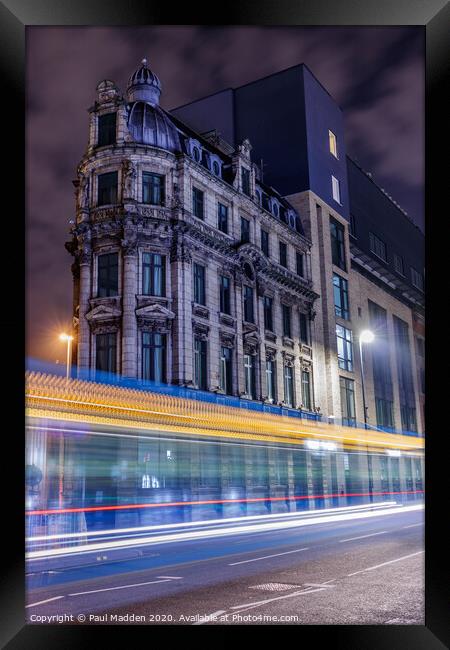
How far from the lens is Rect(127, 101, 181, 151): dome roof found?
823 inches

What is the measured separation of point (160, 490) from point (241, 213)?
51.0 ft

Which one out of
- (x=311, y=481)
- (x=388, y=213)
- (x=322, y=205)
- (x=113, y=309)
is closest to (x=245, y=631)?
(x=311, y=481)

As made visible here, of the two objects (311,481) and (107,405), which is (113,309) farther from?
(107,405)

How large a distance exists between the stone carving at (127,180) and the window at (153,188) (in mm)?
573

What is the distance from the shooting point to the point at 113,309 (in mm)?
19250

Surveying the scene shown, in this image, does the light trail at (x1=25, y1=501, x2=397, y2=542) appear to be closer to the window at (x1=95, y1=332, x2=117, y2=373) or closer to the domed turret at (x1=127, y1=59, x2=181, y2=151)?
the window at (x1=95, y1=332, x2=117, y2=373)

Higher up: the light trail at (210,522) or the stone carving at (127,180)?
the stone carving at (127,180)

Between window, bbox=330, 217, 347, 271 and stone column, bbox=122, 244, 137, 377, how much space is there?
8.67 meters

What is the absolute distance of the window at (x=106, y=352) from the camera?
60.9 ft

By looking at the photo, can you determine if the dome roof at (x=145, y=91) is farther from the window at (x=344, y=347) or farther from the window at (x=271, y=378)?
the window at (x=344, y=347)

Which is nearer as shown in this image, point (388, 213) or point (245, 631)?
point (245, 631)

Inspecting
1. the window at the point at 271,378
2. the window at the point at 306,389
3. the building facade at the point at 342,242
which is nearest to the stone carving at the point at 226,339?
the window at the point at 271,378
